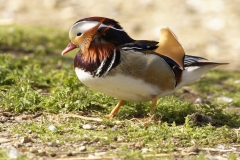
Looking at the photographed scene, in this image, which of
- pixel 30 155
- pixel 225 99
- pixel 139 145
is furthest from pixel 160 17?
pixel 30 155

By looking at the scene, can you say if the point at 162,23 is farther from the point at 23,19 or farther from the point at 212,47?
the point at 23,19

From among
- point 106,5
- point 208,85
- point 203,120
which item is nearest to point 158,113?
point 203,120

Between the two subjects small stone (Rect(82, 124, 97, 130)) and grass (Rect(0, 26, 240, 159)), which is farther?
small stone (Rect(82, 124, 97, 130))

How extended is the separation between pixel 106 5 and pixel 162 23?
169 cm

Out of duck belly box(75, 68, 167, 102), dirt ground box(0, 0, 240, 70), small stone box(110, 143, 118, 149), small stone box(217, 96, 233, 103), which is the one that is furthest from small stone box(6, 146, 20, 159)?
dirt ground box(0, 0, 240, 70)

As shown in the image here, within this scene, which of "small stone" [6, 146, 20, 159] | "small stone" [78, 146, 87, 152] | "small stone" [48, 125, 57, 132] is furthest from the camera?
"small stone" [48, 125, 57, 132]

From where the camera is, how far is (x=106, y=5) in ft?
41.9

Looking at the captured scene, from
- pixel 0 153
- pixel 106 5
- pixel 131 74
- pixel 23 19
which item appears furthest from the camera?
pixel 106 5

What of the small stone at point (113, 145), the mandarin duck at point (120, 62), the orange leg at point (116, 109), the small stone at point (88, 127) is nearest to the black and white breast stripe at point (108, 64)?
the mandarin duck at point (120, 62)

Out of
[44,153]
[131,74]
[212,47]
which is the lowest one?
[44,153]

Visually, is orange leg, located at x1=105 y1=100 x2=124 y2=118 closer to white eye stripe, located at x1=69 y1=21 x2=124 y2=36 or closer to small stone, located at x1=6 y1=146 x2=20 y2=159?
white eye stripe, located at x1=69 y1=21 x2=124 y2=36

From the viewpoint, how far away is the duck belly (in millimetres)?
4656

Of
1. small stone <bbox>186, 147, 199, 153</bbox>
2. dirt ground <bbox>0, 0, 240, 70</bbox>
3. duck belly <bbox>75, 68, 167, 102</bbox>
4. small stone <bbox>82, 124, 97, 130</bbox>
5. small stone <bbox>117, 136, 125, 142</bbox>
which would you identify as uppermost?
dirt ground <bbox>0, 0, 240, 70</bbox>

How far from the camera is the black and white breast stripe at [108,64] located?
4.66m
